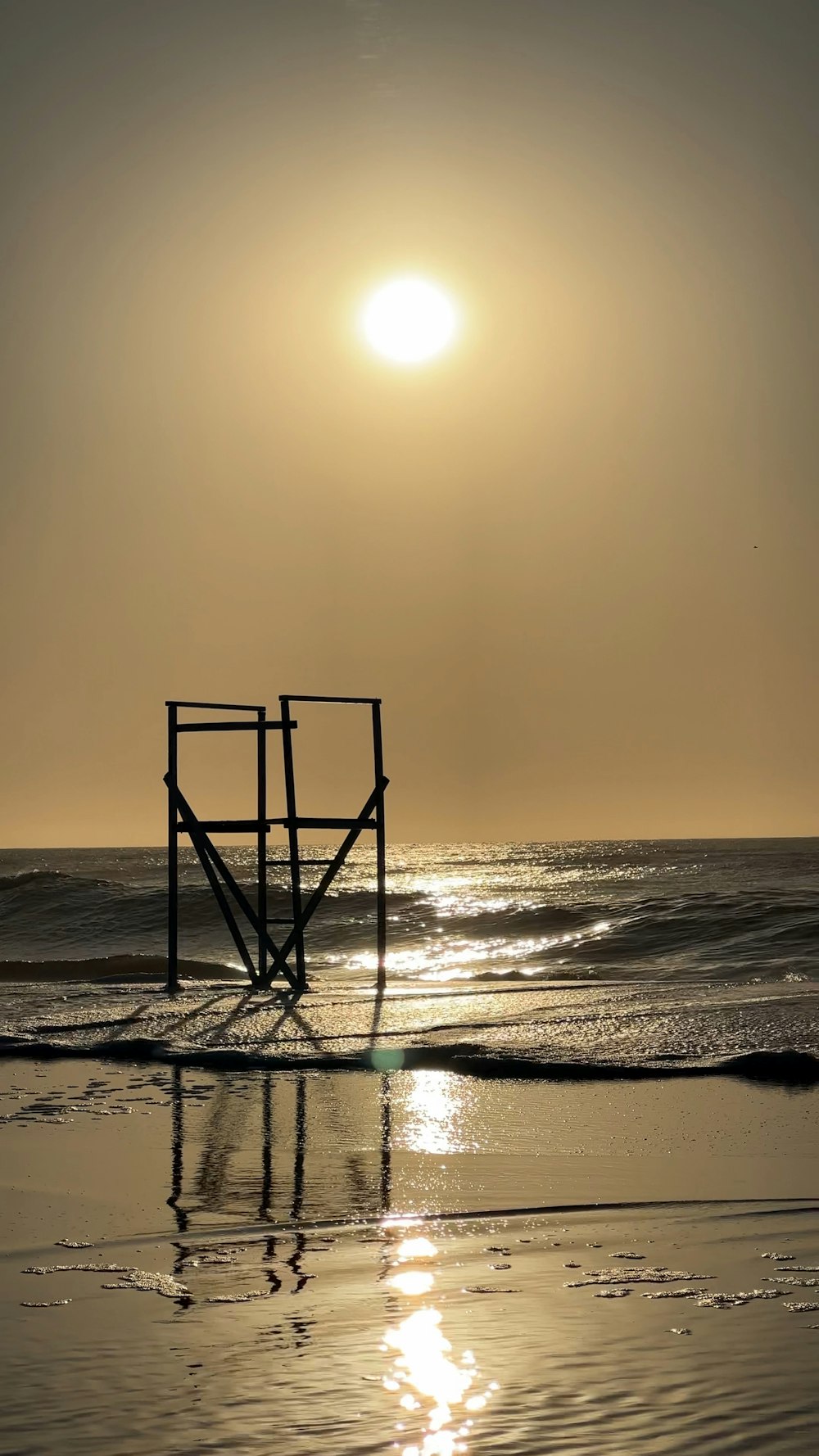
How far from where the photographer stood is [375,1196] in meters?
5.82

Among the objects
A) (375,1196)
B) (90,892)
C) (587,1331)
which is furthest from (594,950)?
(587,1331)

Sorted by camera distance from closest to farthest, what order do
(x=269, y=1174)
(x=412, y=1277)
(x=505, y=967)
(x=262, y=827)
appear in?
(x=412, y=1277)
(x=269, y=1174)
(x=262, y=827)
(x=505, y=967)

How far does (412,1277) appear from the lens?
182 inches

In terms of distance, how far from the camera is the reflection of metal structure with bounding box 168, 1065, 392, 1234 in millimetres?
5582

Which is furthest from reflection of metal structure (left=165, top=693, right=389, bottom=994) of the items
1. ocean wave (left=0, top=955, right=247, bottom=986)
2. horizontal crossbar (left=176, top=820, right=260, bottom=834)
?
ocean wave (left=0, top=955, right=247, bottom=986)

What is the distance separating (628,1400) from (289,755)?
41.5ft

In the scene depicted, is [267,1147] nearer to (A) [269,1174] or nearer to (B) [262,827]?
(A) [269,1174]

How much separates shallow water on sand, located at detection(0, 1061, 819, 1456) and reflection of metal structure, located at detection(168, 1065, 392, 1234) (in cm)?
2

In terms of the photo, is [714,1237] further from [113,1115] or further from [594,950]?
[594,950]

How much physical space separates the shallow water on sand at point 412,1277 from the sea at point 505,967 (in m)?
2.14

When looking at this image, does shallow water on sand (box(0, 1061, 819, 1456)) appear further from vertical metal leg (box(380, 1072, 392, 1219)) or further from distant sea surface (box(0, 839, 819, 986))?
distant sea surface (box(0, 839, 819, 986))

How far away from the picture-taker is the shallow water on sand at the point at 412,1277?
11.2 ft

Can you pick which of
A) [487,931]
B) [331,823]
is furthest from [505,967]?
[331,823]

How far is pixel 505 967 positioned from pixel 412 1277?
20.5 meters
